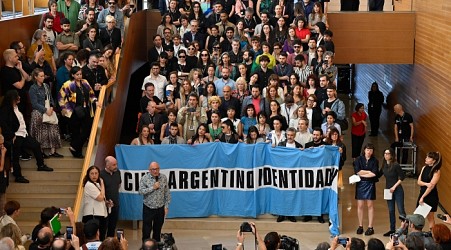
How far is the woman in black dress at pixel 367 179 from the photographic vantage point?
1672 cm

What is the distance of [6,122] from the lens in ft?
51.4

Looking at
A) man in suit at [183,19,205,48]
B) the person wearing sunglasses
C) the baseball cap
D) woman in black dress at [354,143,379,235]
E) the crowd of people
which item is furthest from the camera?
man in suit at [183,19,205,48]

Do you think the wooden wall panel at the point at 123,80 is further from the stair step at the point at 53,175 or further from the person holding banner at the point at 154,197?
the person holding banner at the point at 154,197

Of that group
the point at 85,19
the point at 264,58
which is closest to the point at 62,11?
the point at 85,19

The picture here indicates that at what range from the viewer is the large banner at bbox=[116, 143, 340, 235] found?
55.3 ft

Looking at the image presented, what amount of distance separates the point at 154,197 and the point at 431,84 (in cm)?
816

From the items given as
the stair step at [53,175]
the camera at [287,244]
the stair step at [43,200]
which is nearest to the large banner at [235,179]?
the stair step at [53,175]

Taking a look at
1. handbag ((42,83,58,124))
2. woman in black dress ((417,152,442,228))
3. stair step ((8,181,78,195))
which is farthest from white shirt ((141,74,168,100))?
woman in black dress ((417,152,442,228))

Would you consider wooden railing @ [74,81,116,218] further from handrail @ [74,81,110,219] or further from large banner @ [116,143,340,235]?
large banner @ [116,143,340,235]

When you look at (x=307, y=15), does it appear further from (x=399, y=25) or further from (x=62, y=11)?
(x=62, y=11)

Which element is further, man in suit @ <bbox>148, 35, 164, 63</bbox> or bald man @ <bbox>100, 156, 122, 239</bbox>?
man in suit @ <bbox>148, 35, 164, 63</bbox>

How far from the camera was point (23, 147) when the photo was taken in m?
16.4

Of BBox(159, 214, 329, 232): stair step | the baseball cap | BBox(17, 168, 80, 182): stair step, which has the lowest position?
BBox(159, 214, 329, 232): stair step

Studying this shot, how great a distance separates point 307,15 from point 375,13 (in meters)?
2.54
